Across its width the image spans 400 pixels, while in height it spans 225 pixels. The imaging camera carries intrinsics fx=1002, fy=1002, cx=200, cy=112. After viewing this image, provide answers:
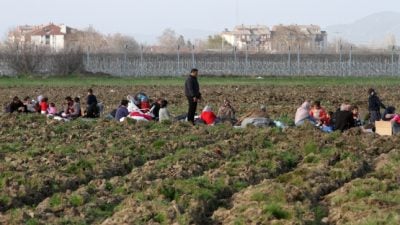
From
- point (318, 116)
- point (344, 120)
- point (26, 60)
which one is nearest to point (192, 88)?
point (318, 116)

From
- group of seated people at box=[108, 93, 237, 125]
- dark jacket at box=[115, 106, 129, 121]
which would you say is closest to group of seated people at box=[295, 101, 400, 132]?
group of seated people at box=[108, 93, 237, 125]

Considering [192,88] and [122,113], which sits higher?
[192,88]

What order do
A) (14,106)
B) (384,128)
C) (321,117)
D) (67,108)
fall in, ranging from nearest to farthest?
(384,128) → (321,117) → (14,106) → (67,108)

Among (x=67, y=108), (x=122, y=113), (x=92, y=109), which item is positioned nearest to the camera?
(x=122, y=113)

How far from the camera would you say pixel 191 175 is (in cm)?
→ 1636

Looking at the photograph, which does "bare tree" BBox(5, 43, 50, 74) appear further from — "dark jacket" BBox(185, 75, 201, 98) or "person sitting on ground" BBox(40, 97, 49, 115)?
"dark jacket" BBox(185, 75, 201, 98)

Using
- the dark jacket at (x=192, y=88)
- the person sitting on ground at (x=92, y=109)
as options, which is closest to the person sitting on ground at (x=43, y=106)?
the person sitting on ground at (x=92, y=109)

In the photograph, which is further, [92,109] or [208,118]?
[92,109]

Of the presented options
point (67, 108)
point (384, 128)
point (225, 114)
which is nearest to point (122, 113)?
point (225, 114)

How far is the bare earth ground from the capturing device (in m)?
12.9

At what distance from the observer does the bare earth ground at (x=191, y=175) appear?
12.9 m

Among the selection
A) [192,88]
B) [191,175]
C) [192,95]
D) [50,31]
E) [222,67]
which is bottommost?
[222,67]

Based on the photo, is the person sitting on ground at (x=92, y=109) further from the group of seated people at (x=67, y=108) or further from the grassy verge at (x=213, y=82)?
the grassy verge at (x=213, y=82)

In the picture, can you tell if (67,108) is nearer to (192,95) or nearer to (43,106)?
(43,106)
